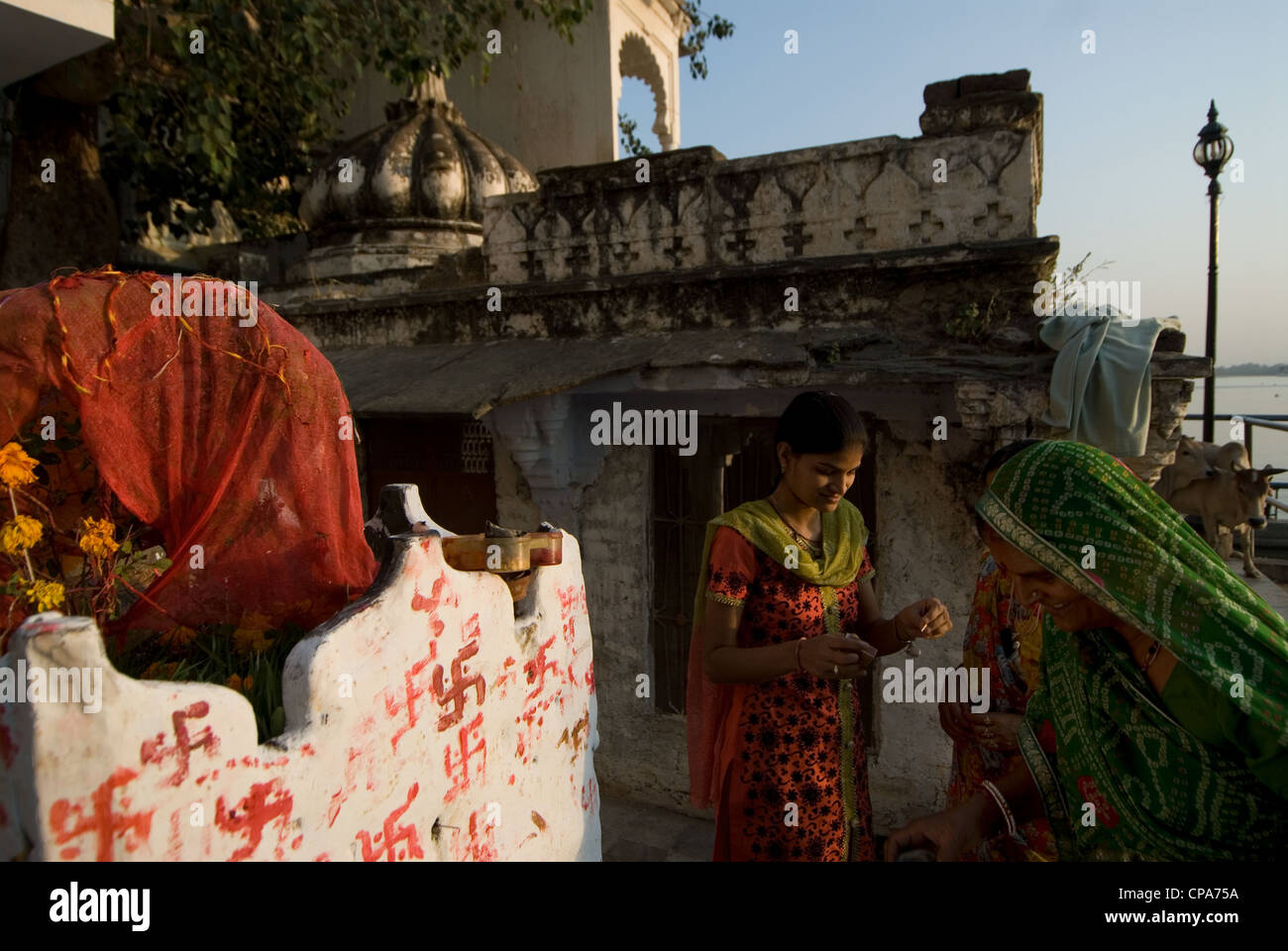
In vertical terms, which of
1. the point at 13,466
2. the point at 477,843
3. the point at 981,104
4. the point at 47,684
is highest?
the point at 981,104

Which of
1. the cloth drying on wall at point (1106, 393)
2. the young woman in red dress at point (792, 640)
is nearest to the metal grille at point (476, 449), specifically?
the young woman in red dress at point (792, 640)

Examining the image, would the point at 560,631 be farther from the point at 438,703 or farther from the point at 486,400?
the point at 486,400

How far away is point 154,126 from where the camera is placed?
291 inches

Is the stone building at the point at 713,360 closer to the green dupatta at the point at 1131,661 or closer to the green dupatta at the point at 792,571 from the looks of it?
the green dupatta at the point at 792,571

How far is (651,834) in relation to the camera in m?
4.94

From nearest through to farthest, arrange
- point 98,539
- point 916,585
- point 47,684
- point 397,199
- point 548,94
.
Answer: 1. point 47,684
2. point 98,539
3. point 916,585
4. point 397,199
5. point 548,94

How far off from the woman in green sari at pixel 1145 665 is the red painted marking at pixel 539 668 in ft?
4.05

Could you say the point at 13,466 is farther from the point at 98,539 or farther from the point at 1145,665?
the point at 1145,665

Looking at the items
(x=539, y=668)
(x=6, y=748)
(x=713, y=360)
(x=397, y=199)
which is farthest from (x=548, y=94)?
(x=6, y=748)

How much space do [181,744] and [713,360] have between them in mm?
3083

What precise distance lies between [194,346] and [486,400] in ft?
6.91

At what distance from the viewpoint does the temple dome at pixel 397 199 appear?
284 inches

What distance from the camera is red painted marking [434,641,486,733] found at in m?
1.81

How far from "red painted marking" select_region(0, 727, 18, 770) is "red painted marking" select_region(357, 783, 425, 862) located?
64cm
